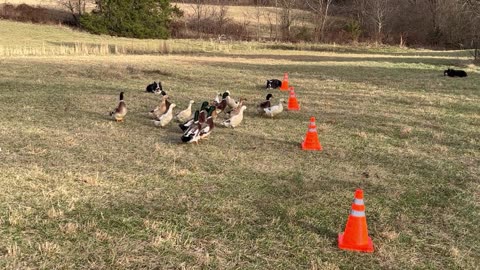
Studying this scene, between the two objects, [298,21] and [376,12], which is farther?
[298,21]

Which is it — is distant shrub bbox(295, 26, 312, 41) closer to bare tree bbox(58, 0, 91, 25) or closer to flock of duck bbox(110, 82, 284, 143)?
bare tree bbox(58, 0, 91, 25)

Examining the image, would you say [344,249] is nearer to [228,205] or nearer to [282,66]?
[228,205]

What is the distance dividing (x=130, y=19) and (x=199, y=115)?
40574 mm

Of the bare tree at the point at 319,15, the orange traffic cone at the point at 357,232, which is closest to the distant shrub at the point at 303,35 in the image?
the bare tree at the point at 319,15

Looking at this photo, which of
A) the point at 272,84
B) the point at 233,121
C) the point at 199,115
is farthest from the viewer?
the point at 272,84

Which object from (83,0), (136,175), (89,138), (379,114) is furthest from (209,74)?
(83,0)

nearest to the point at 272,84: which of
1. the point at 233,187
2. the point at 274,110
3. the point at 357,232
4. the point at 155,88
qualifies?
the point at 155,88

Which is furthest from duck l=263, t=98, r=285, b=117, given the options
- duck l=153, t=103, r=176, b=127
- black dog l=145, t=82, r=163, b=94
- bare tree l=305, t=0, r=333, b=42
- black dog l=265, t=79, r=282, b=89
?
bare tree l=305, t=0, r=333, b=42

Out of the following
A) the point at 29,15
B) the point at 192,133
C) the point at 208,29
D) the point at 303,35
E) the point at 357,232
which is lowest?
the point at 357,232

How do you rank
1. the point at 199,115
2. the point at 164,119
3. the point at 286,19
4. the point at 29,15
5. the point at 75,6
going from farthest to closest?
the point at 286,19 → the point at 75,6 → the point at 29,15 → the point at 164,119 → the point at 199,115

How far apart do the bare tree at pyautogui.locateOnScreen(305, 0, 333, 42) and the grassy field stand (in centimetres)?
3552

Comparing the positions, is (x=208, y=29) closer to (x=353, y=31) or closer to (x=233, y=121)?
(x=353, y=31)

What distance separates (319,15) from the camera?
2143 inches

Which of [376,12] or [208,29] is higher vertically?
[376,12]
